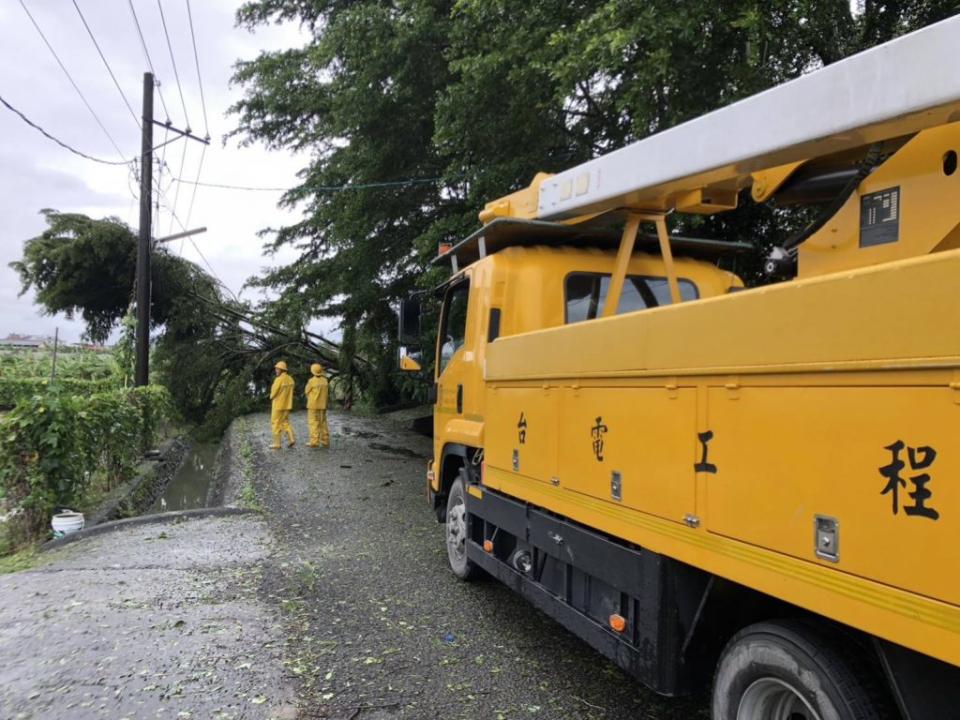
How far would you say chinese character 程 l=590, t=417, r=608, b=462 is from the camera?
315 centimetres

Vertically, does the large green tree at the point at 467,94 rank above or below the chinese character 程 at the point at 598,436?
above

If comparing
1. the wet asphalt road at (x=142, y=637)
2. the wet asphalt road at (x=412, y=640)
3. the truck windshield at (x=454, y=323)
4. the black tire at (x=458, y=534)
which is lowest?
the wet asphalt road at (x=142, y=637)

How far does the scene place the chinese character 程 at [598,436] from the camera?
124 inches

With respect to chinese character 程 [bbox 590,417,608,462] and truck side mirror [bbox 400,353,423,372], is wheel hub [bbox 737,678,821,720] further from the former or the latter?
truck side mirror [bbox 400,353,423,372]

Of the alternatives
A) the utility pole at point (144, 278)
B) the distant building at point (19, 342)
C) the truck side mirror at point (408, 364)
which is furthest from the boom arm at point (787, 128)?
the distant building at point (19, 342)

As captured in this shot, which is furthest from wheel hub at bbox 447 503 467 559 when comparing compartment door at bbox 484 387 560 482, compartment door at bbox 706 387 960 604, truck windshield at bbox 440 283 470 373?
compartment door at bbox 706 387 960 604

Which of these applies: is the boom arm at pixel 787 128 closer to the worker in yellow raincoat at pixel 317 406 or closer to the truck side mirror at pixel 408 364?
the truck side mirror at pixel 408 364

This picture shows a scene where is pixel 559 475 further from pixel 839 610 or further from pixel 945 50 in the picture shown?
pixel 945 50

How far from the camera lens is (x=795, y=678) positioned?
83.0 inches

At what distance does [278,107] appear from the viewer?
12852 millimetres

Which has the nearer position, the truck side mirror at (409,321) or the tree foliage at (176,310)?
the truck side mirror at (409,321)

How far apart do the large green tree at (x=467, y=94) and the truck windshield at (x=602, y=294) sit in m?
2.21

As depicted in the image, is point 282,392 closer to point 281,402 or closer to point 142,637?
point 281,402

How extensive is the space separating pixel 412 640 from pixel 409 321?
2.87 m
